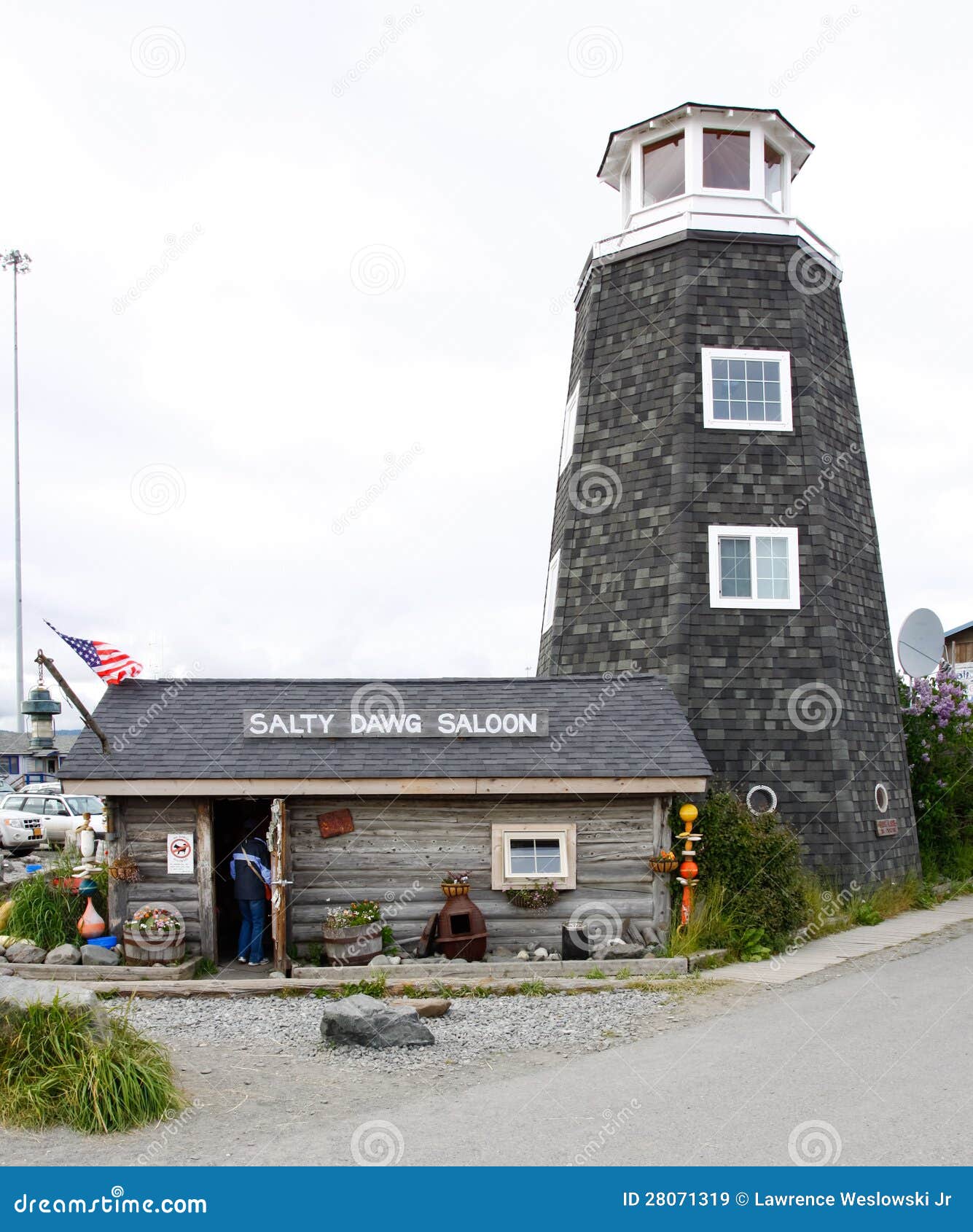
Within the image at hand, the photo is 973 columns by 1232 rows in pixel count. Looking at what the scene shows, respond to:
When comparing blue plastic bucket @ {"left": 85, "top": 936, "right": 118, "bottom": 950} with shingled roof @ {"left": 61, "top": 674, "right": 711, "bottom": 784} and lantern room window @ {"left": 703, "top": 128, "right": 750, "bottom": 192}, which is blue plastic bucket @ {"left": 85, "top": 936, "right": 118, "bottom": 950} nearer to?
shingled roof @ {"left": 61, "top": 674, "right": 711, "bottom": 784}

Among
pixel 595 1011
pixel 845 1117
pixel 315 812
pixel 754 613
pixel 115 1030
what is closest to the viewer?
pixel 845 1117

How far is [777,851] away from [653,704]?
241cm

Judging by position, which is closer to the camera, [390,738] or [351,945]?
[351,945]

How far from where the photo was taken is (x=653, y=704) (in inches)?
551

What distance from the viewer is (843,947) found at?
13.7 meters

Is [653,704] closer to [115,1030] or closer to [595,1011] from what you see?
[595,1011]

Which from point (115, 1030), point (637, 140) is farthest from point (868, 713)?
point (115, 1030)

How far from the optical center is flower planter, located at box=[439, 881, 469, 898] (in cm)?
1238

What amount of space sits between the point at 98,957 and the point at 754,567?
10736 millimetres

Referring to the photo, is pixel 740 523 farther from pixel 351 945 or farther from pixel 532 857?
pixel 351 945
